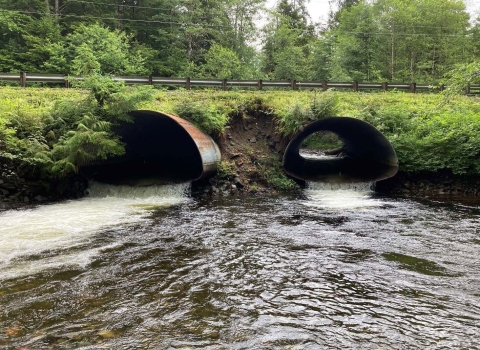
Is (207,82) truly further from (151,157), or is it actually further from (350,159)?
(350,159)

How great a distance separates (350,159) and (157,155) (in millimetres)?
9751

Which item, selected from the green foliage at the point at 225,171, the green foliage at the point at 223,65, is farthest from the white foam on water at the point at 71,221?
the green foliage at the point at 223,65

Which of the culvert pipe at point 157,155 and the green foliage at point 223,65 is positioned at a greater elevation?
the green foliage at point 223,65

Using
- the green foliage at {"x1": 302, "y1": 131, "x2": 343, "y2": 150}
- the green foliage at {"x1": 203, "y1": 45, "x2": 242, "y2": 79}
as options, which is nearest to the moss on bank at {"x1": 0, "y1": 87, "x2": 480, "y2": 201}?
the green foliage at {"x1": 302, "y1": 131, "x2": 343, "y2": 150}

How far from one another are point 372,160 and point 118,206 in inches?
438

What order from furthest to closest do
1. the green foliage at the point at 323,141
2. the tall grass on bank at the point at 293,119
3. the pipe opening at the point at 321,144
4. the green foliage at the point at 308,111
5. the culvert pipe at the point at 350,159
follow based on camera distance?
the green foliage at the point at 323,141 < the pipe opening at the point at 321,144 < the green foliage at the point at 308,111 < the culvert pipe at the point at 350,159 < the tall grass on bank at the point at 293,119

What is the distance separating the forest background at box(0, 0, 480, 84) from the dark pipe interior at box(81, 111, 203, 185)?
13297 mm

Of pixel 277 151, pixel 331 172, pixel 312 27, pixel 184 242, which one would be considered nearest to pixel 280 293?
pixel 184 242

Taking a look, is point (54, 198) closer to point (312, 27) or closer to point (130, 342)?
point (130, 342)

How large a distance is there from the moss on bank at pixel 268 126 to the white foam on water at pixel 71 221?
78.4 inches

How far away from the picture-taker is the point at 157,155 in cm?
1630

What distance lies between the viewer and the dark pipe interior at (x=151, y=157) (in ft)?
44.2

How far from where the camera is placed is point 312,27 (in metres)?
52.8

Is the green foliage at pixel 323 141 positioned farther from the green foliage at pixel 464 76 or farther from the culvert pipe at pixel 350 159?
the green foliage at pixel 464 76
